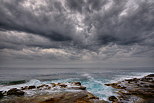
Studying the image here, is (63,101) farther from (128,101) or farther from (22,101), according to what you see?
(128,101)

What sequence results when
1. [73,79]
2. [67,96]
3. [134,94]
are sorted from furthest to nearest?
[73,79] → [134,94] → [67,96]

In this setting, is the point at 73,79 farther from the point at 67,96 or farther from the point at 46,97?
the point at 46,97

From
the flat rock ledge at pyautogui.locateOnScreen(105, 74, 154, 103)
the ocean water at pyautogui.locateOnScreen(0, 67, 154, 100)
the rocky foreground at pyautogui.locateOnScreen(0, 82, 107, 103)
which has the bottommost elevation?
the flat rock ledge at pyautogui.locateOnScreen(105, 74, 154, 103)

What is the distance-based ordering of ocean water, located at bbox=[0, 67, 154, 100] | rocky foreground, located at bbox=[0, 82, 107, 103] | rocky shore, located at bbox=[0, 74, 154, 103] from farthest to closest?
ocean water, located at bbox=[0, 67, 154, 100] → rocky shore, located at bbox=[0, 74, 154, 103] → rocky foreground, located at bbox=[0, 82, 107, 103]

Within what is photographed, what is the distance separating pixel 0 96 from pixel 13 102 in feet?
17.8

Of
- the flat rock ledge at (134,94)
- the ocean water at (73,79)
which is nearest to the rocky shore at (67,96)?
the flat rock ledge at (134,94)

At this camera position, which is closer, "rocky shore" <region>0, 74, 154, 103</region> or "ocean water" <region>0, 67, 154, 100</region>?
"rocky shore" <region>0, 74, 154, 103</region>

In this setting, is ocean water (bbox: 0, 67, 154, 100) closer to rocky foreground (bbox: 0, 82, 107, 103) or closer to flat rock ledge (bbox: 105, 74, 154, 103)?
flat rock ledge (bbox: 105, 74, 154, 103)

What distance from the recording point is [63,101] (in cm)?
1339

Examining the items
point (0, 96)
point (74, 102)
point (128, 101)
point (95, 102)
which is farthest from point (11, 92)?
point (128, 101)

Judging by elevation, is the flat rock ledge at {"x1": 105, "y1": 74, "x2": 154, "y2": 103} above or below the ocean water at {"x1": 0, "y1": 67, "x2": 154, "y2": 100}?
below

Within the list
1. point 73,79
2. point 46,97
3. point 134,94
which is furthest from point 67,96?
point 73,79

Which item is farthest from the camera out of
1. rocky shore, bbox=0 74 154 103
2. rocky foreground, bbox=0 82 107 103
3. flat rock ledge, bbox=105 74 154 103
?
flat rock ledge, bbox=105 74 154 103

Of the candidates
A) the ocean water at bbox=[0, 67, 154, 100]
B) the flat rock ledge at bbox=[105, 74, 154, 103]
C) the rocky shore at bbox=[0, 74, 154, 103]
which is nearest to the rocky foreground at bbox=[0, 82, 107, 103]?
the rocky shore at bbox=[0, 74, 154, 103]
